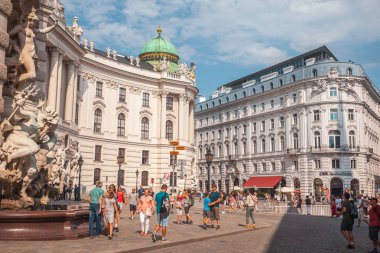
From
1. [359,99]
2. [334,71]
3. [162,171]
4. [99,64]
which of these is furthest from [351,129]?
[99,64]

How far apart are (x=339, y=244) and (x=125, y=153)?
145ft

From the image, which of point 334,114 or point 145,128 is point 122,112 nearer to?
point 145,128

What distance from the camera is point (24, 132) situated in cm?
1185

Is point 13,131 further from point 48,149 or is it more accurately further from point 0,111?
point 48,149

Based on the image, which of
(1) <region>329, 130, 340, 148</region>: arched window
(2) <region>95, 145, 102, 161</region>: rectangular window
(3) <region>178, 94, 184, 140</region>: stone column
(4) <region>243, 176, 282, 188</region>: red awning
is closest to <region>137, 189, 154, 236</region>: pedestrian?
(2) <region>95, 145, 102, 161</region>: rectangular window

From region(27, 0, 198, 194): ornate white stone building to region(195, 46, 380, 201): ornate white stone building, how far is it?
1222 cm

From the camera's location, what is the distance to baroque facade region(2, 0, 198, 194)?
45.9 metres

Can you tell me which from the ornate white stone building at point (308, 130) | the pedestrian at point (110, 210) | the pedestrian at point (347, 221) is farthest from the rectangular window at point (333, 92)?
the pedestrian at point (110, 210)

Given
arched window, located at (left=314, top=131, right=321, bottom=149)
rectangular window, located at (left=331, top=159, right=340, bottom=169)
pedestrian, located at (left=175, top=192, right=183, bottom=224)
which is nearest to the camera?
pedestrian, located at (left=175, top=192, right=183, bottom=224)

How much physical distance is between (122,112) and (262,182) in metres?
29.7

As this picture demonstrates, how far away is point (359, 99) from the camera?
6712 centimetres

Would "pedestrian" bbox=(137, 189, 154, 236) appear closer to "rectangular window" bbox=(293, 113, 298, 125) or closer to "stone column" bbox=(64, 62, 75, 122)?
"stone column" bbox=(64, 62, 75, 122)

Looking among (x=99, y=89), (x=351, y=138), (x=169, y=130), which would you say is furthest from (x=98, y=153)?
(x=351, y=138)

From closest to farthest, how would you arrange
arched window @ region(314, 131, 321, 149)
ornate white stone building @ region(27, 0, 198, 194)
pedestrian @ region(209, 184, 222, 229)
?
pedestrian @ region(209, 184, 222, 229) < ornate white stone building @ region(27, 0, 198, 194) < arched window @ region(314, 131, 321, 149)
